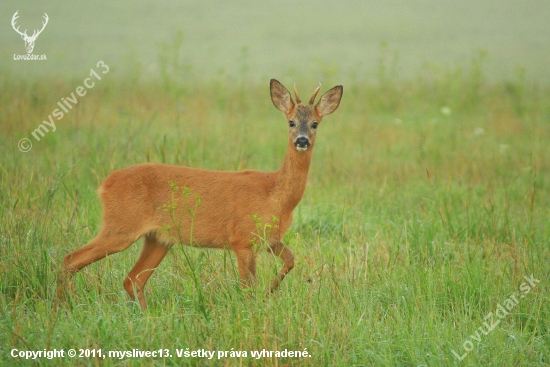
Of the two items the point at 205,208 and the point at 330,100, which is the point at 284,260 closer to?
the point at 205,208

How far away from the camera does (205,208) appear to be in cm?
568

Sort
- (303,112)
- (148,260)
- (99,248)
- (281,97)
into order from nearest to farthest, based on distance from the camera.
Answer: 1. (99,248)
2. (148,260)
3. (303,112)
4. (281,97)

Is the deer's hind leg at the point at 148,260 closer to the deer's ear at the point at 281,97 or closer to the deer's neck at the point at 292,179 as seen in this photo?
the deer's neck at the point at 292,179

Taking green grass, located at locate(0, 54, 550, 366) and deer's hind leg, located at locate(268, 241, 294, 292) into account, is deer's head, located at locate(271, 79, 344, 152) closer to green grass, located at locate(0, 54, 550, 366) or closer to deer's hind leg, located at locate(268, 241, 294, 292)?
deer's hind leg, located at locate(268, 241, 294, 292)

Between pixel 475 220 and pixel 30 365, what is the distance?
439 centimetres

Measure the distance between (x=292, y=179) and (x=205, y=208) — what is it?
0.69 metres

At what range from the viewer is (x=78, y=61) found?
59.7ft

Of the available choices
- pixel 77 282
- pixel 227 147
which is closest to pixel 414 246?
pixel 77 282

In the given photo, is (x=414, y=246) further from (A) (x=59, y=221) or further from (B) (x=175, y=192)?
(A) (x=59, y=221)

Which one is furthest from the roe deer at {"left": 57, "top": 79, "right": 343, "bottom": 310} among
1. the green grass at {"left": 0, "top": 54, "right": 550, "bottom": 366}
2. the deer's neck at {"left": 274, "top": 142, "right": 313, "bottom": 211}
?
the green grass at {"left": 0, "top": 54, "right": 550, "bottom": 366}

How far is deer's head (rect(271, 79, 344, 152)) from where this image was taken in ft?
18.7

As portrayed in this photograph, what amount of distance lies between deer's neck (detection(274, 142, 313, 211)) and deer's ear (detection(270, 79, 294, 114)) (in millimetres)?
352

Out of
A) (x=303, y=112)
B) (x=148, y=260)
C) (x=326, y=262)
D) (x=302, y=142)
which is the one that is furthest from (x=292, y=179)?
(x=148, y=260)

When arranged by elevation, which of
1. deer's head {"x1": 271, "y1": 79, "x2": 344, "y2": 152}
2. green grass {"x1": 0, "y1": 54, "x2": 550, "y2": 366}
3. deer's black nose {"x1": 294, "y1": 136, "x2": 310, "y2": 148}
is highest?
deer's head {"x1": 271, "y1": 79, "x2": 344, "y2": 152}
